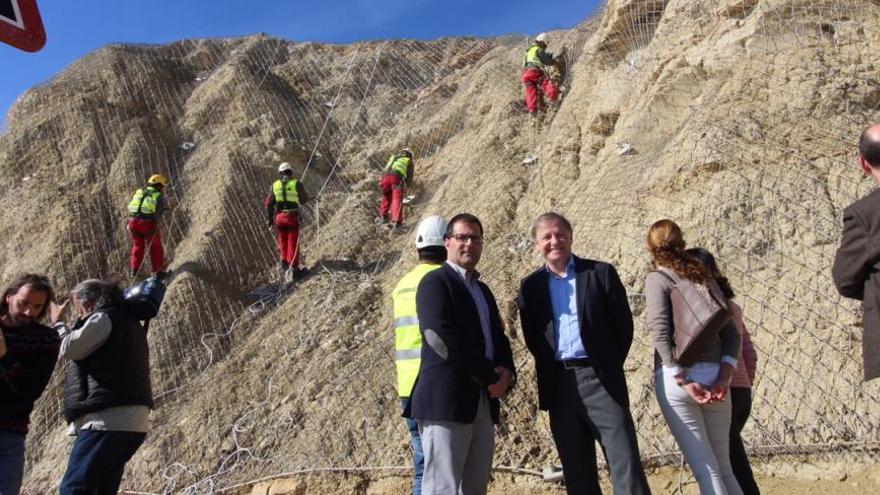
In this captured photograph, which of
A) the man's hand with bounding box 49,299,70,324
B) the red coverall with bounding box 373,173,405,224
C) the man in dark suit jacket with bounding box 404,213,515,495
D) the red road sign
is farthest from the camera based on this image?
the red coverall with bounding box 373,173,405,224

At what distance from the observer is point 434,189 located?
10328mm

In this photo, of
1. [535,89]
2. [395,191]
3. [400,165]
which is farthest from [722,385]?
[535,89]

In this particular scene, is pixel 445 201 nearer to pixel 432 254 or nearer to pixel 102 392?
pixel 432 254

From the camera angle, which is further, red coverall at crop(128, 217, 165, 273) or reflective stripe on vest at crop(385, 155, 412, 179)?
reflective stripe on vest at crop(385, 155, 412, 179)

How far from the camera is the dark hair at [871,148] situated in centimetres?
220

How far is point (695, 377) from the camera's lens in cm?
293

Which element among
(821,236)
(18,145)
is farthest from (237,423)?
(18,145)

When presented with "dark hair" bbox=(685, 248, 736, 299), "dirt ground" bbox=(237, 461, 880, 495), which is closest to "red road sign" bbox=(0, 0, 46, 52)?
"dark hair" bbox=(685, 248, 736, 299)

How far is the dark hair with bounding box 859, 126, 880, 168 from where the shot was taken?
2.20 meters

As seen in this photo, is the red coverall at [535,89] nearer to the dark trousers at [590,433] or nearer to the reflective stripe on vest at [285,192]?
the reflective stripe on vest at [285,192]

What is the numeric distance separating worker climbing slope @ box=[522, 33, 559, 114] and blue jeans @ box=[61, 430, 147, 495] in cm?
752

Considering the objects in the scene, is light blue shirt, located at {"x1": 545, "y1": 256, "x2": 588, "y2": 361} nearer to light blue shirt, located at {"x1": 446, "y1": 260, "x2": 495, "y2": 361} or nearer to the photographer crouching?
light blue shirt, located at {"x1": 446, "y1": 260, "x2": 495, "y2": 361}

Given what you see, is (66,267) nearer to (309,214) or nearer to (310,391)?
(309,214)

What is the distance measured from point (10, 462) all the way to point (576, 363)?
2310 mm
